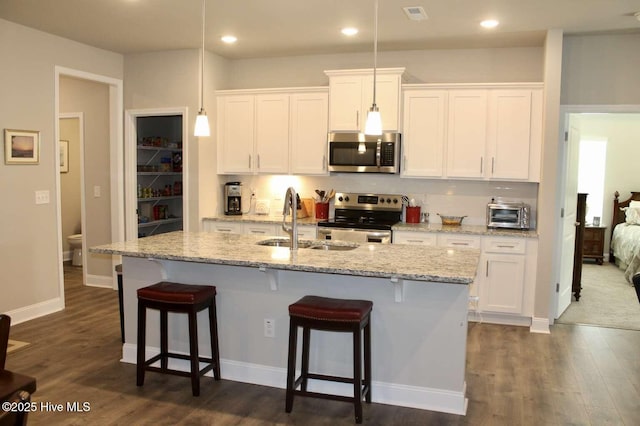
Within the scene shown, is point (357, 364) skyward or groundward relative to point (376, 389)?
skyward

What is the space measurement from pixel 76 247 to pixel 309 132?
12.8 ft

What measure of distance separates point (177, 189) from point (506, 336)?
444 centimetres

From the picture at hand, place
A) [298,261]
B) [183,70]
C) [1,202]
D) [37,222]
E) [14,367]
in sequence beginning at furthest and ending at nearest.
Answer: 1. [183,70]
2. [37,222]
3. [1,202]
4. [14,367]
5. [298,261]

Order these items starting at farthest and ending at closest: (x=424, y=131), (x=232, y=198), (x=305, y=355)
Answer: (x=232, y=198) < (x=424, y=131) < (x=305, y=355)

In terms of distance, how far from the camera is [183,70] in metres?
5.71

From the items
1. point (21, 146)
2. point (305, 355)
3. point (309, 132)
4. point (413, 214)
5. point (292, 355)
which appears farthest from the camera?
point (309, 132)

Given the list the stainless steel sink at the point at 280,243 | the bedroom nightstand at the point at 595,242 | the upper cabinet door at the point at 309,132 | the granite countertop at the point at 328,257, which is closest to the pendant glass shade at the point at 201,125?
the granite countertop at the point at 328,257

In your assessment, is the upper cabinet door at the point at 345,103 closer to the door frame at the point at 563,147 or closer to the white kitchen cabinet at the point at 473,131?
the white kitchen cabinet at the point at 473,131

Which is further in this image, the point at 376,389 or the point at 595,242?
the point at 595,242

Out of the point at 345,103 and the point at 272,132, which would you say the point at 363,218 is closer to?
the point at 345,103

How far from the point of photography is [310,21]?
458 cm

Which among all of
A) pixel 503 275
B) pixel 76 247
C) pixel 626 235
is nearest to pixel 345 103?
pixel 503 275

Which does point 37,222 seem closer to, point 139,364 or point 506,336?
point 139,364

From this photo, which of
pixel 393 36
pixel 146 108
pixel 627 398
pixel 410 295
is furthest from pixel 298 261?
pixel 146 108
